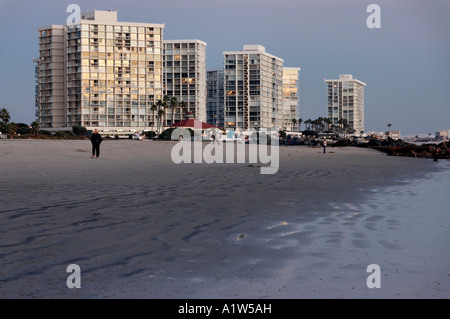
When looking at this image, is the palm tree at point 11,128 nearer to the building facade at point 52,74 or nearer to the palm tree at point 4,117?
the palm tree at point 4,117

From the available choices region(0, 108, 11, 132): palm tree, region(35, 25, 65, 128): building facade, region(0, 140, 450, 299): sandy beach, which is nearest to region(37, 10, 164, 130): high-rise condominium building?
region(35, 25, 65, 128): building facade

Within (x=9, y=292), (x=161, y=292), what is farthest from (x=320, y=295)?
(x=9, y=292)

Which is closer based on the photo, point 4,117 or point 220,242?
point 220,242

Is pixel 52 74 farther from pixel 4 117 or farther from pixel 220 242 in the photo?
pixel 220 242

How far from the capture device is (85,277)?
5.78 metres

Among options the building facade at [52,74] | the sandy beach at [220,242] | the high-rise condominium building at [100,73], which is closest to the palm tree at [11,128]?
the high-rise condominium building at [100,73]

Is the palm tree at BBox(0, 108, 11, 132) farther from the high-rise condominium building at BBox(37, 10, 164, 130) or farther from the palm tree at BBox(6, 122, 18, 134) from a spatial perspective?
the high-rise condominium building at BBox(37, 10, 164, 130)

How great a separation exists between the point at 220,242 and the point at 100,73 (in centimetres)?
16905

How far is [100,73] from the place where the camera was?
553ft

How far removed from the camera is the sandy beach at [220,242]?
5473 millimetres

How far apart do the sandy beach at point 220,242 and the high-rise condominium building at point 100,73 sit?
15798cm

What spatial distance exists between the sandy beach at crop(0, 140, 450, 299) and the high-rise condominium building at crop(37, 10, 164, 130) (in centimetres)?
15798

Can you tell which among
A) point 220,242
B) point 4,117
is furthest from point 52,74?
point 220,242

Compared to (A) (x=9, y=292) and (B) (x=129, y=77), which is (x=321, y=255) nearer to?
(A) (x=9, y=292)
